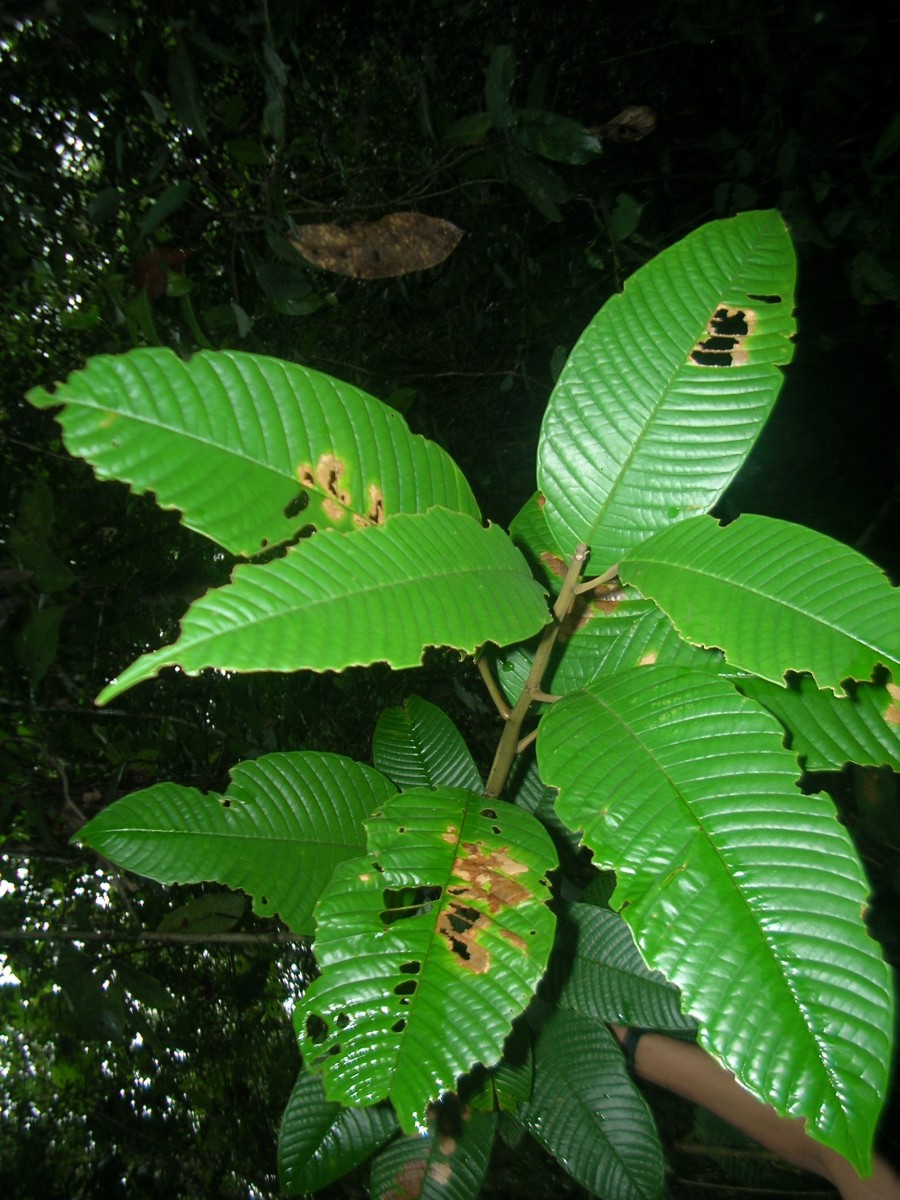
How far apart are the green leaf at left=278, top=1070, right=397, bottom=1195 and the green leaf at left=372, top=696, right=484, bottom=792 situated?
38 centimetres

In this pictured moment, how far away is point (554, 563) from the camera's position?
0.81 m

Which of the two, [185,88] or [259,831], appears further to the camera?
[185,88]

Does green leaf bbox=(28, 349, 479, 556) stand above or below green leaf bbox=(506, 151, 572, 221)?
below

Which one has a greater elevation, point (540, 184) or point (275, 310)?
point (540, 184)

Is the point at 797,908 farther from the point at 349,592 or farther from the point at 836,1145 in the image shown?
the point at 349,592

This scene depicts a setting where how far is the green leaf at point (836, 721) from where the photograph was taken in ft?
2.05

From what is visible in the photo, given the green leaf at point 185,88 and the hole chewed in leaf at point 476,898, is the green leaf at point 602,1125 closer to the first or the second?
the hole chewed in leaf at point 476,898

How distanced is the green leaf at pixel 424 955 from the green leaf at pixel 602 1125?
1.62 feet

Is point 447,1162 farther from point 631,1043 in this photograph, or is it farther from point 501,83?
point 501,83

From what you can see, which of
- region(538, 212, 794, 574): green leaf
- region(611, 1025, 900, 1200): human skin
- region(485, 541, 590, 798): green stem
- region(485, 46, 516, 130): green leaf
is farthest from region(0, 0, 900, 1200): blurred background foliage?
region(485, 541, 590, 798): green stem

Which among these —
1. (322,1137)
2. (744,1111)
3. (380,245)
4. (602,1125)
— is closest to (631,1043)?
(744,1111)

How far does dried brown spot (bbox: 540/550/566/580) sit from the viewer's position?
2.65 feet

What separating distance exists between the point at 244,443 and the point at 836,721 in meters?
0.55

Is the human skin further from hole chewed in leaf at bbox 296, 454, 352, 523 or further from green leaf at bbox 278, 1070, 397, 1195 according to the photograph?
hole chewed in leaf at bbox 296, 454, 352, 523
